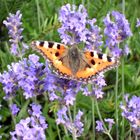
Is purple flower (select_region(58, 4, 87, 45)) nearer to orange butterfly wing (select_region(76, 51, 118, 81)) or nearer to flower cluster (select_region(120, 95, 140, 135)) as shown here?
orange butterfly wing (select_region(76, 51, 118, 81))

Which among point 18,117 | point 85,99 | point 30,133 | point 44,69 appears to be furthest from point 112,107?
point 30,133

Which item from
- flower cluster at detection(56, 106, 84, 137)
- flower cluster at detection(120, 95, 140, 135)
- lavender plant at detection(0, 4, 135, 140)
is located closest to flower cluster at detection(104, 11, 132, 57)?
lavender plant at detection(0, 4, 135, 140)

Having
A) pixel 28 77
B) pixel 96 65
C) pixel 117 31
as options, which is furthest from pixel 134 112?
pixel 28 77

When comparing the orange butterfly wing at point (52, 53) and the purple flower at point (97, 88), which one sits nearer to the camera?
the orange butterfly wing at point (52, 53)

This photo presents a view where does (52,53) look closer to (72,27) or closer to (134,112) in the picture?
(72,27)

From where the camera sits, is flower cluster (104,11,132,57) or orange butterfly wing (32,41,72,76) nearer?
orange butterfly wing (32,41,72,76)

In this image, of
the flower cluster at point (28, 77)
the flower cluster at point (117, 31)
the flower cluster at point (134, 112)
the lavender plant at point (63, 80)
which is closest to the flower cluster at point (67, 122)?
the lavender plant at point (63, 80)

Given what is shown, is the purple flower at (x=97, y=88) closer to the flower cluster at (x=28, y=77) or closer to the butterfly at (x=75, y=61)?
the butterfly at (x=75, y=61)
